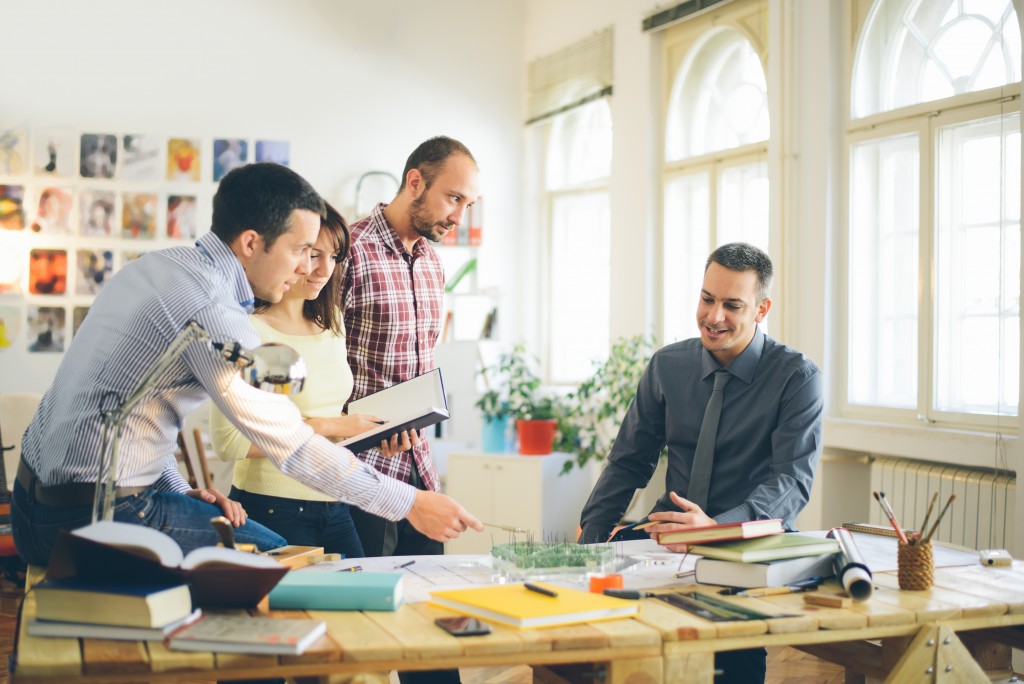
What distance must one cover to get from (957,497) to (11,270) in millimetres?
5211

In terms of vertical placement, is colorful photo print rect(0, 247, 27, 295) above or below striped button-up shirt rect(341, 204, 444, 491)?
above

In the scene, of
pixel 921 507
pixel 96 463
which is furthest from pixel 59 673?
pixel 921 507

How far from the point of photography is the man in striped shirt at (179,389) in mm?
1783

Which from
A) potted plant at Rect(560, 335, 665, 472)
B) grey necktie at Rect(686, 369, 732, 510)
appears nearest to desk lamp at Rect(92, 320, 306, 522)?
grey necktie at Rect(686, 369, 732, 510)

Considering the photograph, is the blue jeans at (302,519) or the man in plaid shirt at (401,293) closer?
the blue jeans at (302,519)

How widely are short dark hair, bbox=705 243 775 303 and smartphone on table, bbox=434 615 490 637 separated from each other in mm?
1434

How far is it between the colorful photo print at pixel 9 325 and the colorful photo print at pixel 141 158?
102cm

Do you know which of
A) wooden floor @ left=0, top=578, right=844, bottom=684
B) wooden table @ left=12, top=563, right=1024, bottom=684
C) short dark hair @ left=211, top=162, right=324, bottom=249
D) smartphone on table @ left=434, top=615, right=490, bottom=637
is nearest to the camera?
wooden table @ left=12, top=563, right=1024, bottom=684

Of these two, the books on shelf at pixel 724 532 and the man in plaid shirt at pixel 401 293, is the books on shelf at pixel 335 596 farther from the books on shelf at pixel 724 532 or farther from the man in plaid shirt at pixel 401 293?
the man in plaid shirt at pixel 401 293

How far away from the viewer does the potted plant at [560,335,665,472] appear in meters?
5.50

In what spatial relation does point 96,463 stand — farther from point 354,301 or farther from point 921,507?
point 921,507

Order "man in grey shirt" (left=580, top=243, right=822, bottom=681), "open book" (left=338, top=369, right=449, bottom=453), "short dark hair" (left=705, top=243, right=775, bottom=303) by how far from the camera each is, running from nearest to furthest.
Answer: "open book" (left=338, top=369, right=449, bottom=453)
"man in grey shirt" (left=580, top=243, right=822, bottom=681)
"short dark hair" (left=705, top=243, right=775, bottom=303)

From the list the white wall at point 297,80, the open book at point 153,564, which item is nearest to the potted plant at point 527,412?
the white wall at point 297,80

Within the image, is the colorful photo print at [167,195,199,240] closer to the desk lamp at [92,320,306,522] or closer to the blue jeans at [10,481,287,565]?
the blue jeans at [10,481,287,565]
